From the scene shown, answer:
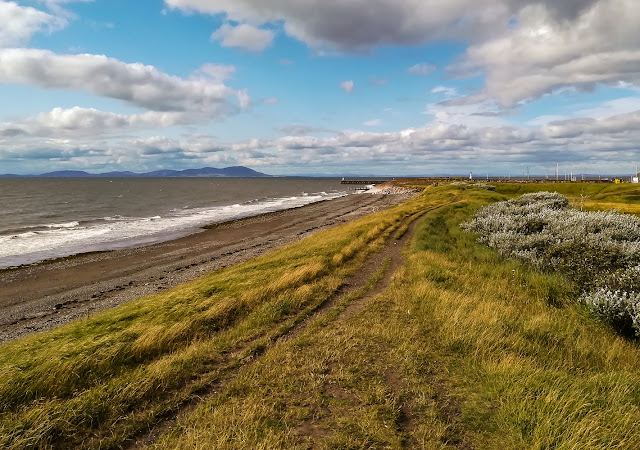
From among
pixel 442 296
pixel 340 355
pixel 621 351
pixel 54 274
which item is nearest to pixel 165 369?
pixel 340 355

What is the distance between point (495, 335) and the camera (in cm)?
873

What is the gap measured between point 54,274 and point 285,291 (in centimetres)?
2438

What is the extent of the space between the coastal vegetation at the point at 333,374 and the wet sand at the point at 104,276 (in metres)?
9.25

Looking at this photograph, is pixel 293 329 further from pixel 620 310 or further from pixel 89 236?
pixel 89 236

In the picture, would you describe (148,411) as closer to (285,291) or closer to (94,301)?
(285,291)

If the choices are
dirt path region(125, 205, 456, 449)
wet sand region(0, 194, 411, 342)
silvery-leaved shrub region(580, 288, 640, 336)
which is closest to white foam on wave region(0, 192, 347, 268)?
wet sand region(0, 194, 411, 342)

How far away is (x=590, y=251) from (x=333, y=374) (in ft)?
52.0

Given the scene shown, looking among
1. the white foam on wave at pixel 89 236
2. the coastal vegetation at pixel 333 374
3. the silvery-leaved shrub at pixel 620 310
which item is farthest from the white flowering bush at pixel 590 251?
the white foam on wave at pixel 89 236

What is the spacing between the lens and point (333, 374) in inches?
302

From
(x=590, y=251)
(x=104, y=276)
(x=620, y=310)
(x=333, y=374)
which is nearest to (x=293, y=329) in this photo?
(x=333, y=374)

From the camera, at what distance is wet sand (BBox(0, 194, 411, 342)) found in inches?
727

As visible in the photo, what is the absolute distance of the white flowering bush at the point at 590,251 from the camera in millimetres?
10344

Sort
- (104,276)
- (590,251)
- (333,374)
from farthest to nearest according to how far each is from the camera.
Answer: (104,276) < (590,251) < (333,374)

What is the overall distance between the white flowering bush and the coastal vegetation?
66 cm
